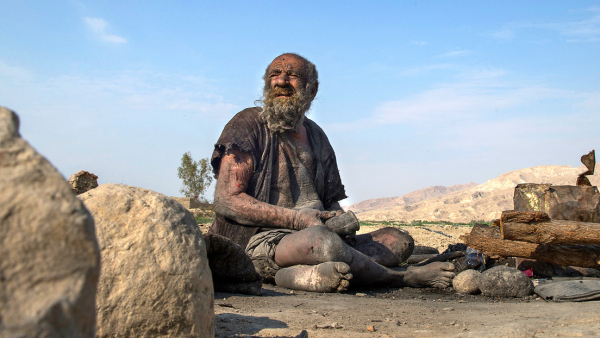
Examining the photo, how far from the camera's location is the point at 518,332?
2.78m

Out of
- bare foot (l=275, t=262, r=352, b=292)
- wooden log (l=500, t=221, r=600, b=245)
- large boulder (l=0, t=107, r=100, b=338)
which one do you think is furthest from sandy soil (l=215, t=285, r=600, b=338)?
large boulder (l=0, t=107, r=100, b=338)

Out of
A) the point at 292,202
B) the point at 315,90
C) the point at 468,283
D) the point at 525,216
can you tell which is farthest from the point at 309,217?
the point at 525,216

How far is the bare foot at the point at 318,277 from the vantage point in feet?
14.3

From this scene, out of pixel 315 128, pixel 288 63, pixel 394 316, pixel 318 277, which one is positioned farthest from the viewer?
pixel 315 128

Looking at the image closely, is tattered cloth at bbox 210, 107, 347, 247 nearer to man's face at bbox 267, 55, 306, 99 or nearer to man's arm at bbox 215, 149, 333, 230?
man's arm at bbox 215, 149, 333, 230

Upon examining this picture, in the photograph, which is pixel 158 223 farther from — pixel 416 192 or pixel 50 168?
pixel 416 192

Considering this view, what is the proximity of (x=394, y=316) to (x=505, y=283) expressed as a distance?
170cm

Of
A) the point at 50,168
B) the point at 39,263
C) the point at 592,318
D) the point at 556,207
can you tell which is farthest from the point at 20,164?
the point at 556,207

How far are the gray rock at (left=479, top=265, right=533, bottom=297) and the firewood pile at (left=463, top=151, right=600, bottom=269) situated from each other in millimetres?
340

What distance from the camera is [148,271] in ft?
6.64

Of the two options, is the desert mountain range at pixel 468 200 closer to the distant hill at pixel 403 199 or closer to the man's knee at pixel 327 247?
the distant hill at pixel 403 199

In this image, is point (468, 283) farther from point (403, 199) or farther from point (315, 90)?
point (403, 199)

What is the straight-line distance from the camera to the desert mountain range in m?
29.6

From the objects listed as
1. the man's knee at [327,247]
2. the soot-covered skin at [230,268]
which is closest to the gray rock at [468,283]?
the man's knee at [327,247]
